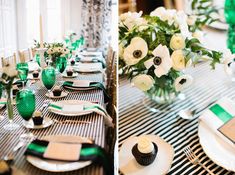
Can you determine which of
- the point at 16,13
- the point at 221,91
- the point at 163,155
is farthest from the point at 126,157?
the point at 221,91

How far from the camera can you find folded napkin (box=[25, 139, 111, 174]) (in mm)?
522

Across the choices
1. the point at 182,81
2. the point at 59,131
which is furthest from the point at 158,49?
the point at 59,131

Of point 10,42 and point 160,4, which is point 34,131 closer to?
point 10,42

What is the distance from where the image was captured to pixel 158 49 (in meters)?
0.82

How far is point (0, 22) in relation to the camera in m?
0.87

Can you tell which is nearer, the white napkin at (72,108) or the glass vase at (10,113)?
the glass vase at (10,113)

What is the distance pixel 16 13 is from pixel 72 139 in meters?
0.51

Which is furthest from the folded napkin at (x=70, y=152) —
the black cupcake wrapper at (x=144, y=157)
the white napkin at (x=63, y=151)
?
the black cupcake wrapper at (x=144, y=157)

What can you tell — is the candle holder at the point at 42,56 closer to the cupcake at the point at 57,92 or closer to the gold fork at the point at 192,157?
the cupcake at the point at 57,92

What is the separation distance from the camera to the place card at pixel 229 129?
74 cm

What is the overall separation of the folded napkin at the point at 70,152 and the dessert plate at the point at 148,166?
0.15 meters

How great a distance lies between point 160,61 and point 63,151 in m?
0.43

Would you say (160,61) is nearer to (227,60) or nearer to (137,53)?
(137,53)

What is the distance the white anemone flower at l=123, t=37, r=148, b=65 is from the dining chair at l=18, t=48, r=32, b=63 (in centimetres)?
36
